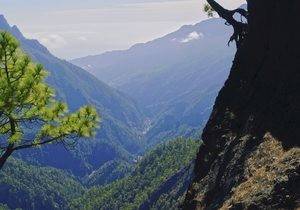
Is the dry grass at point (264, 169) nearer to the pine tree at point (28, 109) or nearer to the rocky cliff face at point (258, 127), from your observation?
the rocky cliff face at point (258, 127)

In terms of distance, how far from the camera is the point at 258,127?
25.1 meters

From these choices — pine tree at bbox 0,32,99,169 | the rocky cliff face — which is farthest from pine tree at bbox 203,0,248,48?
pine tree at bbox 0,32,99,169

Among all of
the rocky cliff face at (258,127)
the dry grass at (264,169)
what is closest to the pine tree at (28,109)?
the dry grass at (264,169)

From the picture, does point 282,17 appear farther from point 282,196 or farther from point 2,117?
point 2,117

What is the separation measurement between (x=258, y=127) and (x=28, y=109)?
10262 millimetres

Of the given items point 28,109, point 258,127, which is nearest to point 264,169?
point 258,127

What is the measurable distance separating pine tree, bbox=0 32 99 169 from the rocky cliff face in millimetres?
6656

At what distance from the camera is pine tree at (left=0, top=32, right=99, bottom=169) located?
20.9 meters

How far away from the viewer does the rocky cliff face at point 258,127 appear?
20695 mm

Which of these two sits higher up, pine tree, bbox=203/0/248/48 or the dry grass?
pine tree, bbox=203/0/248/48

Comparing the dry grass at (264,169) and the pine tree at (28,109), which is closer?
the dry grass at (264,169)

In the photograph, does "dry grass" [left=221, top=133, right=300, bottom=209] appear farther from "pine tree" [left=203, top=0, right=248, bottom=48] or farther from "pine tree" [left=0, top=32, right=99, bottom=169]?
"pine tree" [left=203, top=0, right=248, bottom=48]

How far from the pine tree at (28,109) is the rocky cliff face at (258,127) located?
6656mm

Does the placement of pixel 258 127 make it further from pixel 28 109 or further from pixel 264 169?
pixel 28 109
